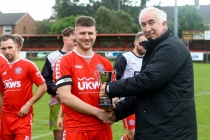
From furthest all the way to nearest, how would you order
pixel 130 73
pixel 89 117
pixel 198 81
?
Answer: pixel 198 81
pixel 130 73
pixel 89 117

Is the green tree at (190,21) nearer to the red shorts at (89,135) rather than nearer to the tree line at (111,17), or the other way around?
the tree line at (111,17)

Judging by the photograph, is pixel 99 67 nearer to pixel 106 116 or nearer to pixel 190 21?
pixel 106 116

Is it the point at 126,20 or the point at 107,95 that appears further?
the point at 126,20

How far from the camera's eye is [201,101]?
49.6 ft

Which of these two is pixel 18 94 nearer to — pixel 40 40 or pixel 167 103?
pixel 167 103

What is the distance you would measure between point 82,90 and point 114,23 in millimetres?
58936

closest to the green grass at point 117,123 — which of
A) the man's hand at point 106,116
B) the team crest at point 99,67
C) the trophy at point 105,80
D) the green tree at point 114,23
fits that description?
the team crest at point 99,67

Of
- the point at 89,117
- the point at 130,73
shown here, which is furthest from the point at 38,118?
the point at 89,117

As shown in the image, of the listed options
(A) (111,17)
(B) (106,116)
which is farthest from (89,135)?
(A) (111,17)

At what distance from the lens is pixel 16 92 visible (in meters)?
6.32

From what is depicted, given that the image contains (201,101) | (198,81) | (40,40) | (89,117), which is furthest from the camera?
(40,40)

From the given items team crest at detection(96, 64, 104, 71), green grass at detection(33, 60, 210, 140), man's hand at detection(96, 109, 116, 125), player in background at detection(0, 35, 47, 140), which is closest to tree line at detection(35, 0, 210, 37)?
green grass at detection(33, 60, 210, 140)

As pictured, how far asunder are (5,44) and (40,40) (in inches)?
1750

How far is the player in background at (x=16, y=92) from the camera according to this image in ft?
20.4
